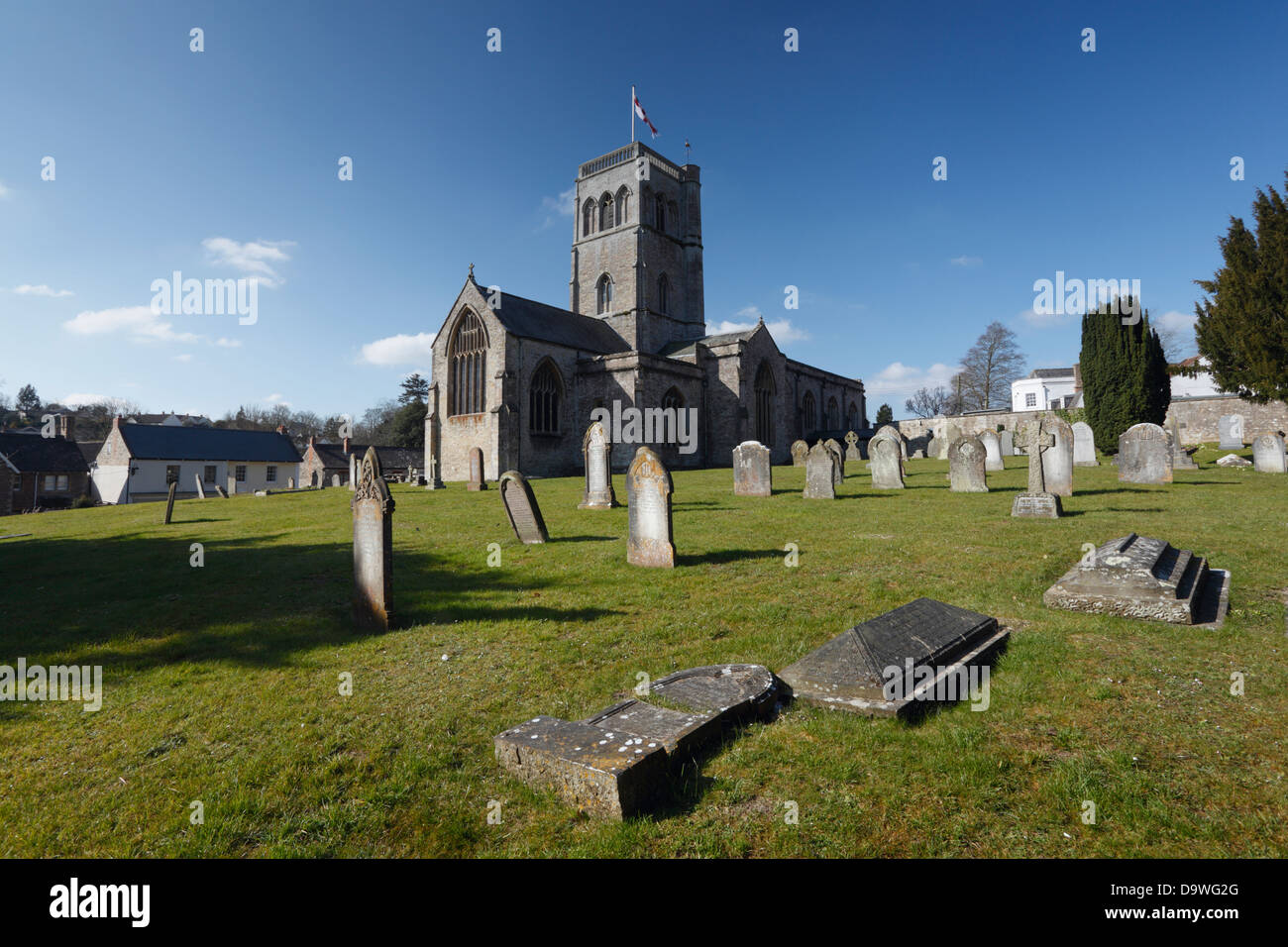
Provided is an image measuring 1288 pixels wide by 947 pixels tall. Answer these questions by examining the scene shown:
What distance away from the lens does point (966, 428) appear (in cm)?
4316

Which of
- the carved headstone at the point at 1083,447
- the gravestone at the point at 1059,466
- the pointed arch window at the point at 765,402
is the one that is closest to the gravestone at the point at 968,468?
the gravestone at the point at 1059,466

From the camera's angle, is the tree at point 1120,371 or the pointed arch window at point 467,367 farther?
the pointed arch window at point 467,367

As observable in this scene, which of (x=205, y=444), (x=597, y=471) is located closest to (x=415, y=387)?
(x=205, y=444)

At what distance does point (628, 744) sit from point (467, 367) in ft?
95.4

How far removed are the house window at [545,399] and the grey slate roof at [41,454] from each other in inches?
1493

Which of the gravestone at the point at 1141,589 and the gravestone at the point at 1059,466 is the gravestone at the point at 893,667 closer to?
the gravestone at the point at 1141,589

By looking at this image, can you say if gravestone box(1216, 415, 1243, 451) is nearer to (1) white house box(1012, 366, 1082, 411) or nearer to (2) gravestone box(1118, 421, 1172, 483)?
(2) gravestone box(1118, 421, 1172, 483)

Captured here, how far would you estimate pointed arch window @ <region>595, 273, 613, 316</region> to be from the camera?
3881 cm

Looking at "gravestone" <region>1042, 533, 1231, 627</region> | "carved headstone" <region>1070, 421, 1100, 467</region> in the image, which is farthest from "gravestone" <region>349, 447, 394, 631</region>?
"carved headstone" <region>1070, 421, 1100, 467</region>

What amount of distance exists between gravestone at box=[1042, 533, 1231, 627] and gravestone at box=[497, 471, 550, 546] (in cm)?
675

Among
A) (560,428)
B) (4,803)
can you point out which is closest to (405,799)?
(4,803)

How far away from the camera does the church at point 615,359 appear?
28859 mm

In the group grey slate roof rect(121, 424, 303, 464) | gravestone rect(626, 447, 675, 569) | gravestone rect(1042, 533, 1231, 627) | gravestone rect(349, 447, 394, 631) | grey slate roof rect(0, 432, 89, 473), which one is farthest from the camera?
grey slate roof rect(121, 424, 303, 464)
